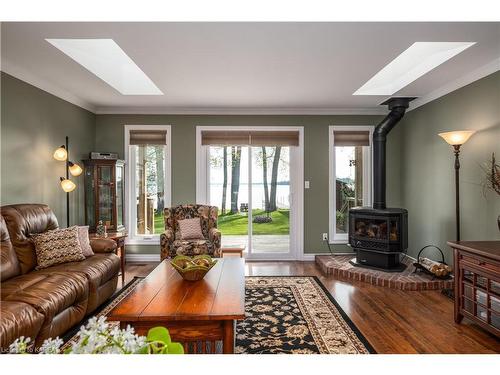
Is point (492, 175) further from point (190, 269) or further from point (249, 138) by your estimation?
point (249, 138)

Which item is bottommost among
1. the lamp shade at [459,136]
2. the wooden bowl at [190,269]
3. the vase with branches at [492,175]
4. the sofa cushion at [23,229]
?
the wooden bowl at [190,269]

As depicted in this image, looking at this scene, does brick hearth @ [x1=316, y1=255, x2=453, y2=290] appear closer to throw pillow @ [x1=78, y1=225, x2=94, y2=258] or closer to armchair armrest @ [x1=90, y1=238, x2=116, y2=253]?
armchair armrest @ [x1=90, y1=238, x2=116, y2=253]

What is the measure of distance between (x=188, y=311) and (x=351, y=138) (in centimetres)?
427

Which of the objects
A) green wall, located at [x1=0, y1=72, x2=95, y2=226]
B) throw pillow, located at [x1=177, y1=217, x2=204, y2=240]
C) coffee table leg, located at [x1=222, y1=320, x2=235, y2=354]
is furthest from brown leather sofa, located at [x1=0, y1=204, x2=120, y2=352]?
coffee table leg, located at [x1=222, y1=320, x2=235, y2=354]

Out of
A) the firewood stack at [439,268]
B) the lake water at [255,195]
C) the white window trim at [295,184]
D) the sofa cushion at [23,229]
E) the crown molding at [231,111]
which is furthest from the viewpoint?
the lake water at [255,195]

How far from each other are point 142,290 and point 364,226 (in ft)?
10.6

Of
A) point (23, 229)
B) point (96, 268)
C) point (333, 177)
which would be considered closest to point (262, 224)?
point (333, 177)

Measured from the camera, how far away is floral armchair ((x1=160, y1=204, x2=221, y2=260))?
14.0ft

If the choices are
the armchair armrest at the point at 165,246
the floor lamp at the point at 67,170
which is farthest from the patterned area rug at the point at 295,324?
the floor lamp at the point at 67,170

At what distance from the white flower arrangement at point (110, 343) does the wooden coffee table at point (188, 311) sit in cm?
138

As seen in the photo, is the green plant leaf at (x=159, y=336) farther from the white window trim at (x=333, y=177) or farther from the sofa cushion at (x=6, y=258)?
the white window trim at (x=333, y=177)

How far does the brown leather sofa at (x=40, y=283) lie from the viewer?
2.09m

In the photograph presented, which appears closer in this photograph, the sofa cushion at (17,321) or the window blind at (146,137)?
the sofa cushion at (17,321)
